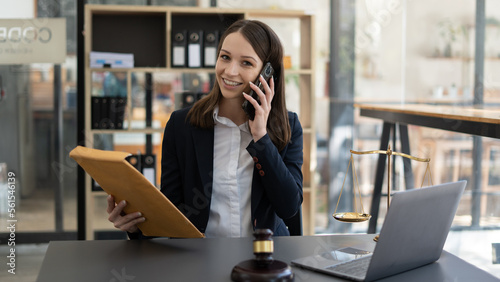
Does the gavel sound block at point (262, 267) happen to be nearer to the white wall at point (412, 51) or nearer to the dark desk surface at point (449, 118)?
the dark desk surface at point (449, 118)

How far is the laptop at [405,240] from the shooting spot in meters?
1.16

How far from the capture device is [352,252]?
1423 mm

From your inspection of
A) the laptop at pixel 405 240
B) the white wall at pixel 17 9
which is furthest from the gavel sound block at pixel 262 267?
the white wall at pixel 17 9

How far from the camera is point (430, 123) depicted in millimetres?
3014

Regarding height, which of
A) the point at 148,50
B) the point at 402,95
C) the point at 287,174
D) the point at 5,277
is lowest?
the point at 5,277

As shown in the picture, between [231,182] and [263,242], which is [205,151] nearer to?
[231,182]

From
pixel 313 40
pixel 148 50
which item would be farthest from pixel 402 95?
pixel 148 50

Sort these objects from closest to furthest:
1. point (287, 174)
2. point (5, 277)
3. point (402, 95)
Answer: point (287, 174) < point (5, 277) < point (402, 95)

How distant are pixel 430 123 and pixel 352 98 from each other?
5.96 feet

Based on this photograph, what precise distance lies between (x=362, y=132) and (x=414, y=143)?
1.40 ft

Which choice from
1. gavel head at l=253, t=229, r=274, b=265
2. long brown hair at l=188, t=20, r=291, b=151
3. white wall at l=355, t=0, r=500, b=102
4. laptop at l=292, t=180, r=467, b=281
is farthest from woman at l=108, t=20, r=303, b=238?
white wall at l=355, t=0, r=500, b=102

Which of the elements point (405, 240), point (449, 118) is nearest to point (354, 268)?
point (405, 240)

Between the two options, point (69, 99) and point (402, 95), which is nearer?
point (69, 99)

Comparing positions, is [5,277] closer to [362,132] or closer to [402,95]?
[362,132]
